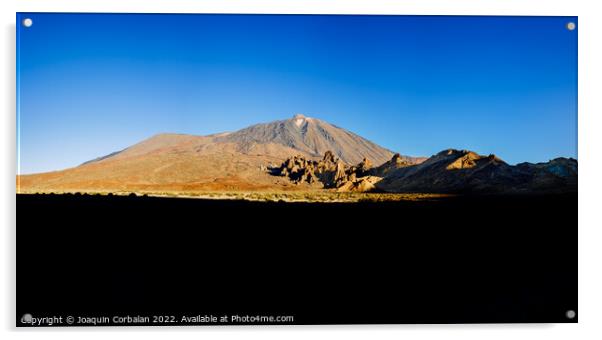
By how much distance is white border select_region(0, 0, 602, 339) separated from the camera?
455 cm

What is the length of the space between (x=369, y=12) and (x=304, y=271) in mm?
3242

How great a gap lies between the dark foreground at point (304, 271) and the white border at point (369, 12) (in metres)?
0.11

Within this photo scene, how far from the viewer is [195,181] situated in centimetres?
679

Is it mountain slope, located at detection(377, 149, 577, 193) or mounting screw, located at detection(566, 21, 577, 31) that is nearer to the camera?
mounting screw, located at detection(566, 21, 577, 31)

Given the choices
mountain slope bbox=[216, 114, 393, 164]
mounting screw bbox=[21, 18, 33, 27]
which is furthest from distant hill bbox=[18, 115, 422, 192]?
mounting screw bbox=[21, 18, 33, 27]

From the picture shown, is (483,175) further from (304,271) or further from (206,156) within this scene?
(206,156)

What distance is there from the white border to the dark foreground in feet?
0.37

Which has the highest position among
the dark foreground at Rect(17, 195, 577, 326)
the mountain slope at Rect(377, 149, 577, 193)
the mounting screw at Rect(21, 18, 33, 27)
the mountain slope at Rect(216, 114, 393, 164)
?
the mounting screw at Rect(21, 18, 33, 27)

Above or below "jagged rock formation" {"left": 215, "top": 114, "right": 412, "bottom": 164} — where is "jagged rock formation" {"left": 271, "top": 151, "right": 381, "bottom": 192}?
below

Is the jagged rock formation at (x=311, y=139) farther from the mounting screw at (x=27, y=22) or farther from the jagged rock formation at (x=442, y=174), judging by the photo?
the mounting screw at (x=27, y=22)

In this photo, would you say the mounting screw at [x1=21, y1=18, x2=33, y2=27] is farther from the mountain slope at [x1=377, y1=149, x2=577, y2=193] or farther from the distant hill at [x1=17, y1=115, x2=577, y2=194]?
the mountain slope at [x1=377, y1=149, x2=577, y2=193]

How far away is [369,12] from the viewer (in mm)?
4824

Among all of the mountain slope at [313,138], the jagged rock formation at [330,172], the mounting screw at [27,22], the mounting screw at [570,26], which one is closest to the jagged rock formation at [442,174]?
the jagged rock formation at [330,172]

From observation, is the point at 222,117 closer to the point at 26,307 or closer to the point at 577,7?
the point at 26,307
